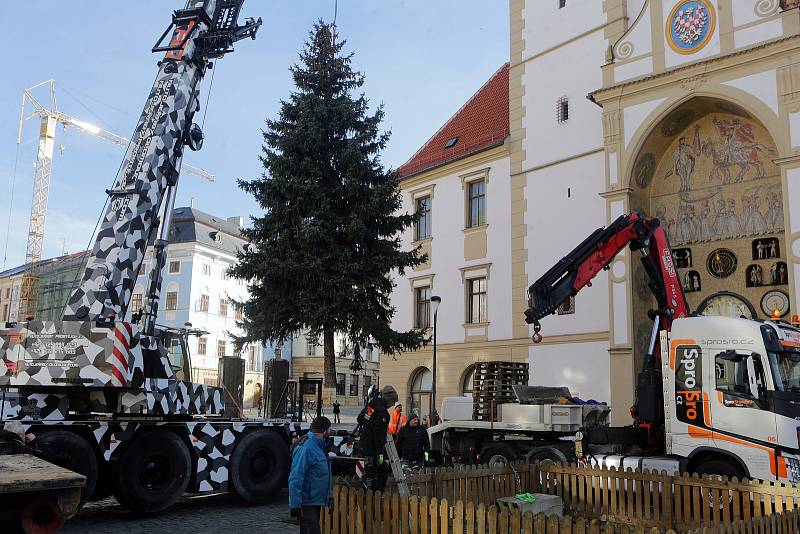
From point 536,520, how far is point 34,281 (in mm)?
69791

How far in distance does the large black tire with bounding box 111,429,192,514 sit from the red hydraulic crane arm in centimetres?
690

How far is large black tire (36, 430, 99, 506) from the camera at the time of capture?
35.3 feet

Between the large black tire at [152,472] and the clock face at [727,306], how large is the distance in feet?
51.9

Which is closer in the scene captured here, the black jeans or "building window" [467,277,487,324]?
the black jeans

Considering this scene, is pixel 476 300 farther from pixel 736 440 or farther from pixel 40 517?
pixel 40 517

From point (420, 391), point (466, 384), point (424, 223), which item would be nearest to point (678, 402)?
point (466, 384)

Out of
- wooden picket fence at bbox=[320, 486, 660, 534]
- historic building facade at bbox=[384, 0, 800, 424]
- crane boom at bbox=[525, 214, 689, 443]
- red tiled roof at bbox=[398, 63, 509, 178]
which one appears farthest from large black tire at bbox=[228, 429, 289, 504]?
red tiled roof at bbox=[398, 63, 509, 178]

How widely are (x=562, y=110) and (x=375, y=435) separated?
20121 millimetres

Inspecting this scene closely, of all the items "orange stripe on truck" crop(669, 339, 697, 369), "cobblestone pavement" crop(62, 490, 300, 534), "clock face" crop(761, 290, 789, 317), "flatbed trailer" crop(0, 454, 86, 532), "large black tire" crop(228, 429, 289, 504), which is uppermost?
"clock face" crop(761, 290, 789, 317)

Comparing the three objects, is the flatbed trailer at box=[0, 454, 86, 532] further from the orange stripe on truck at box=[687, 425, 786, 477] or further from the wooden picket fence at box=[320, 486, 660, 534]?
the orange stripe on truck at box=[687, 425, 786, 477]

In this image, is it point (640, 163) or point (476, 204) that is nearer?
point (640, 163)

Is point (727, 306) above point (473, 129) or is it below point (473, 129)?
below

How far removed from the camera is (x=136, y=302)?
13.8 metres

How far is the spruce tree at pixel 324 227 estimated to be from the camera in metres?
21.7
